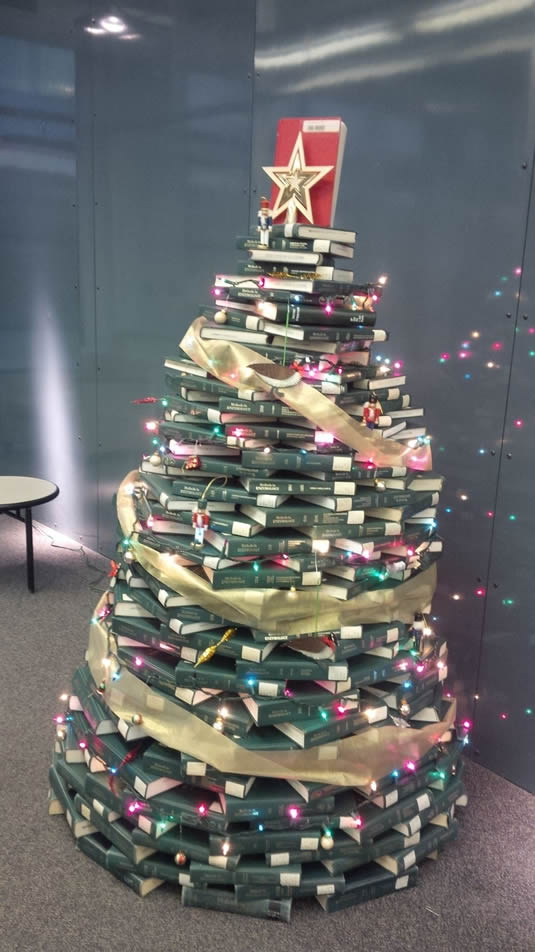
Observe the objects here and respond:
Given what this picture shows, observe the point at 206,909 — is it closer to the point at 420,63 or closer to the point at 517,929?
the point at 517,929

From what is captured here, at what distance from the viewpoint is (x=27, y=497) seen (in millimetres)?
3594

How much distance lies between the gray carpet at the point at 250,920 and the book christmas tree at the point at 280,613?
51 mm

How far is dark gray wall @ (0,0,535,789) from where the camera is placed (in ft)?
7.33

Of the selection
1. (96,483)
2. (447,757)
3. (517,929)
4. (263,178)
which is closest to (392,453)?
(447,757)

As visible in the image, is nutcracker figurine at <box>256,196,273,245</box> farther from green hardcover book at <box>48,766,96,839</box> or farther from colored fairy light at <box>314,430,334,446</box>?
green hardcover book at <box>48,766,96,839</box>

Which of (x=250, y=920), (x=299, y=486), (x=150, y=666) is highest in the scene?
(x=299, y=486)

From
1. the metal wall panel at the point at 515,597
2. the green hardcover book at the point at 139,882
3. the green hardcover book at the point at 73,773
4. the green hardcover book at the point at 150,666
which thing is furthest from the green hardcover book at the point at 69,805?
the metal wall panel at the point at 515,597

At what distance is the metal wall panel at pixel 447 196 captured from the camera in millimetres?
2172

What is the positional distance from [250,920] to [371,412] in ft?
4.04

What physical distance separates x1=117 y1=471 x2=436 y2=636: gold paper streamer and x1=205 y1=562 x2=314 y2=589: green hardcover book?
2 centimetres

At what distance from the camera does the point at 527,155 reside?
2.12 metres

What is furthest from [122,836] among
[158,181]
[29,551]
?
[158,181]

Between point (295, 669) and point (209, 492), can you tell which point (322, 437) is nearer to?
point (209, 492)

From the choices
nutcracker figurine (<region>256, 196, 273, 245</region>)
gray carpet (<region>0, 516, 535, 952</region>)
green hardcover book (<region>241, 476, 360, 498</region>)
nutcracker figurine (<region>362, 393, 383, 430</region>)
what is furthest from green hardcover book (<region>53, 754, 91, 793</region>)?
nutcracker figurine (<region>256, 196, 273, 245</region>)
